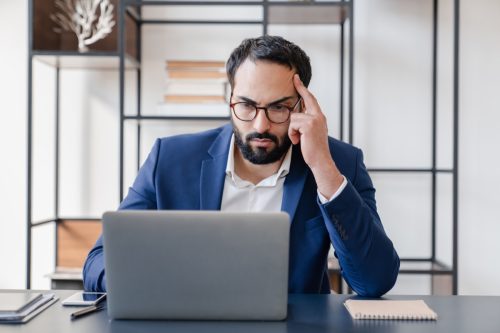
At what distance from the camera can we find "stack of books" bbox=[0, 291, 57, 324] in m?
0.91

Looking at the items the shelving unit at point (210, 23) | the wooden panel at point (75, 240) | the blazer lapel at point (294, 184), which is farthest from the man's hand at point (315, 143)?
the wooden panel at point (75, 240)

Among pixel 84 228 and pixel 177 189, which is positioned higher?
pixel 177 189

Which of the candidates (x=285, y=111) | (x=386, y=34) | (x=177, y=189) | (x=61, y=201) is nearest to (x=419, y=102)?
(x=386, y=34)

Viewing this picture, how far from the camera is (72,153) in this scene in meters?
2.58

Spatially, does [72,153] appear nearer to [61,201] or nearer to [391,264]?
[61,201]

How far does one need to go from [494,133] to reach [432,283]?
29.7 inches

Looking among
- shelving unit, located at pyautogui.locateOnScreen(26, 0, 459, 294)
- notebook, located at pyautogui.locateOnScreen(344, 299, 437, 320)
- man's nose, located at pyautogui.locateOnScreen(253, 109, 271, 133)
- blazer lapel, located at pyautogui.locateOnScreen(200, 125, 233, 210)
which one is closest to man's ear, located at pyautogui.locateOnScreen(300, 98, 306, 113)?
man's nose, located at pyautogui.locateOnScreen(253, 109, 271, 133)

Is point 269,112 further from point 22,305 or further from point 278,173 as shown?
point 22,305

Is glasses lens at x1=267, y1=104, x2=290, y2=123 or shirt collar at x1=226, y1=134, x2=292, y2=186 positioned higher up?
glasses lens at x1=267, y1=104, x2=290, y2=123

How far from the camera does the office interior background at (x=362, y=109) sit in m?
2.57

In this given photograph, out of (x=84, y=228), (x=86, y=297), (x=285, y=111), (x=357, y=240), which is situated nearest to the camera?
(x=86, y=297)

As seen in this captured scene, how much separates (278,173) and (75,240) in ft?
4.77

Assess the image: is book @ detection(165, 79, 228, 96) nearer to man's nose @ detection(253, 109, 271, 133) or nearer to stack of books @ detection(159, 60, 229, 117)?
stack of books @ detection(159, 60, 229, 117)

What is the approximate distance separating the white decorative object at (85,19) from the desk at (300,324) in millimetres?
1693
